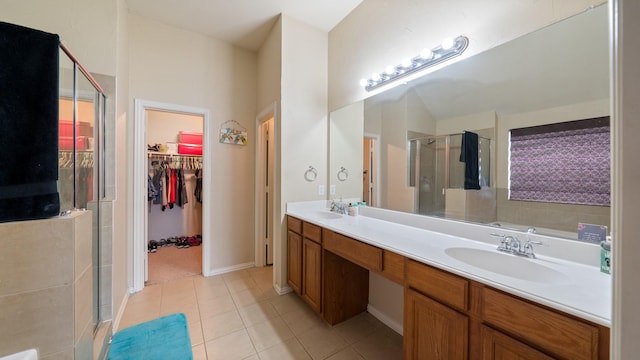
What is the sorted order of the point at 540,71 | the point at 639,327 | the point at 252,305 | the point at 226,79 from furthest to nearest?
the point at 226,79 < the point at 252,305 < the point at 540,71 < the point at 639,327

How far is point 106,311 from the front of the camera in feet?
6.16

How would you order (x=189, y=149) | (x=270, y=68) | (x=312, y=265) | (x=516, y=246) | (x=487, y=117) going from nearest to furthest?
(x=516, y=246)
(x=487, y=117)
(x=312, y=265)
(x=270, y=68)
(x=189, y=149)

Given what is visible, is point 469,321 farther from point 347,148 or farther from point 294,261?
point 347,148

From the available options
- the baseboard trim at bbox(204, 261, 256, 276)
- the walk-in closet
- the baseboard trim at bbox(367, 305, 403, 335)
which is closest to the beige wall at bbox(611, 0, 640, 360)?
the baseboard trim at bbox(367, 305, 403, 335)

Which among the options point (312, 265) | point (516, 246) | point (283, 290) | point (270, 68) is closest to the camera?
point (516, 246)

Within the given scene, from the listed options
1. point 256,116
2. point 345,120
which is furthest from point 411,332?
point 256,116

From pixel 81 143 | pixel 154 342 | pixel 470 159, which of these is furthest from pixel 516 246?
pixel 81 143

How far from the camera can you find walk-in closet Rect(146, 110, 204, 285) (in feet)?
13.0

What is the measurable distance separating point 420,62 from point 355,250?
1.47m

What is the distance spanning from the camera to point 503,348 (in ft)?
2.91

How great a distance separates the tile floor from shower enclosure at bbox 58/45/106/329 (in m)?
0.68

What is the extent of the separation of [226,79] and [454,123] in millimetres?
2740

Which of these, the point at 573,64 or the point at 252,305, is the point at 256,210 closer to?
the point at 252,305

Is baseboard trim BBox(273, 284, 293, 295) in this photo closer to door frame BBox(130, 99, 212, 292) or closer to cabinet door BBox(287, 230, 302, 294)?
cabinet door BBox(287, 230, 302, 294)
